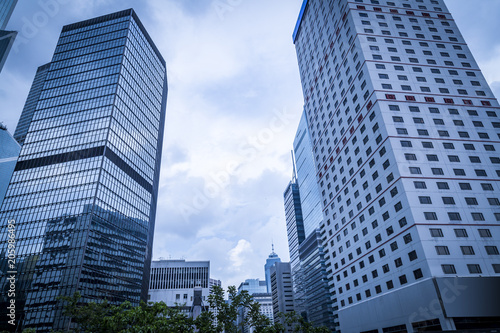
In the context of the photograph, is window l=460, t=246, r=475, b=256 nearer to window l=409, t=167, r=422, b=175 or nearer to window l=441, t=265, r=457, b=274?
window l=441, t=265, r=457, b=274

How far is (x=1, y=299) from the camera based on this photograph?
71.9m

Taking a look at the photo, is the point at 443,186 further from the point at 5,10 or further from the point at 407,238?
the point at 5,10

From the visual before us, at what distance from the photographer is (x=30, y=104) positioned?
576ft

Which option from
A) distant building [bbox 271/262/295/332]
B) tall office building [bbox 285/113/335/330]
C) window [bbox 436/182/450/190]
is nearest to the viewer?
window [bbox 436/182/450/190]

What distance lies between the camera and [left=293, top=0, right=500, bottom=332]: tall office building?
41375 mm

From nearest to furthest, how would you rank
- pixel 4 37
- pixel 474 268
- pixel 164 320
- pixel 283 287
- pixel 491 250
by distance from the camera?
pixel 164 320 → pixel 474 268 → pixel 491 250 → pixel 4 37 → pixel 283 287

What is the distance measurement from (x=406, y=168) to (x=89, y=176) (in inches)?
2859

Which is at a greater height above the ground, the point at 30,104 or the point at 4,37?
the point at 30,104

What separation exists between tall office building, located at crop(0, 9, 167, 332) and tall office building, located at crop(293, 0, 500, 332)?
5374cm

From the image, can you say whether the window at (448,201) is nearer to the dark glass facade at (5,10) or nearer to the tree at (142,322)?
the tree at (142,322)

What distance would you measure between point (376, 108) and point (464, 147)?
1450cm

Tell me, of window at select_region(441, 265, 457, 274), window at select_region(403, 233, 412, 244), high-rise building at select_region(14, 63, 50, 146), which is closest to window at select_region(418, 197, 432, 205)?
window at select_region(403, 233, 412, 244)

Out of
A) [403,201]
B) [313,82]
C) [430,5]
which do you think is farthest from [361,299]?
[430,5]

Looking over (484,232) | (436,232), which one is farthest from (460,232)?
(436,232)
